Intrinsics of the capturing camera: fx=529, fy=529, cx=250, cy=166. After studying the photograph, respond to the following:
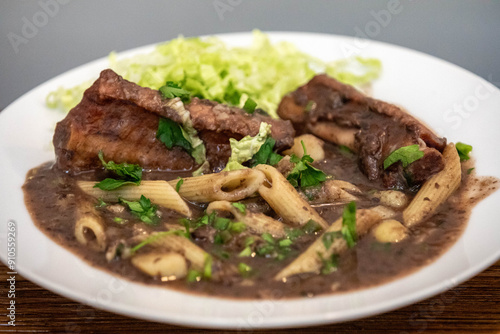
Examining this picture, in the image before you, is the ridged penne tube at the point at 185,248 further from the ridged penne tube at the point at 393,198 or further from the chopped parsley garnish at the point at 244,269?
the ridged penne tube at the point at 393,198

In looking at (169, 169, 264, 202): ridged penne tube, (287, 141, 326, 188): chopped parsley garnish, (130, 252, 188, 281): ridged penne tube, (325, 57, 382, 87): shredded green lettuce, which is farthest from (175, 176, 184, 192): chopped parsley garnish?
(325, 57, 382, 87): shredded green lettuce

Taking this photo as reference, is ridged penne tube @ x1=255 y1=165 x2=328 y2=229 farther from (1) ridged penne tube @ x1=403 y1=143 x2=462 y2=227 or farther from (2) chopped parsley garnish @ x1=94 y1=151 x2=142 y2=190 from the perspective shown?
(2) chopped parsley garnish @ x1=94 y1=151 x2=142 y2=190

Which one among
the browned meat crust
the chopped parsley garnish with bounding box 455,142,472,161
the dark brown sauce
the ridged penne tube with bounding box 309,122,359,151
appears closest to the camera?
the dark brown sauce

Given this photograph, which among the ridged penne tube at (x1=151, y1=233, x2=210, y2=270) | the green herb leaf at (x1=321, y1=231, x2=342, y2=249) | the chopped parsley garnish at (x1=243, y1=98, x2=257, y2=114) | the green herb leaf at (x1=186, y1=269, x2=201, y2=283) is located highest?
the chopped parsley garnish at (x1=243, y1=98, x2=257, y2=114)

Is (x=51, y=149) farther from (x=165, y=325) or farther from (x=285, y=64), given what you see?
(x=285, y=64)

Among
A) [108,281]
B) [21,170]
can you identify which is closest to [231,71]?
[21,170]

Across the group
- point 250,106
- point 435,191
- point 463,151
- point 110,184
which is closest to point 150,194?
point 110,184

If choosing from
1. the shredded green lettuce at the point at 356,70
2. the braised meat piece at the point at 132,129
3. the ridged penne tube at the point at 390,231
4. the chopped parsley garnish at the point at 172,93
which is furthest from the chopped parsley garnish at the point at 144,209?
the shredded green lettuce at the point at 356,70
